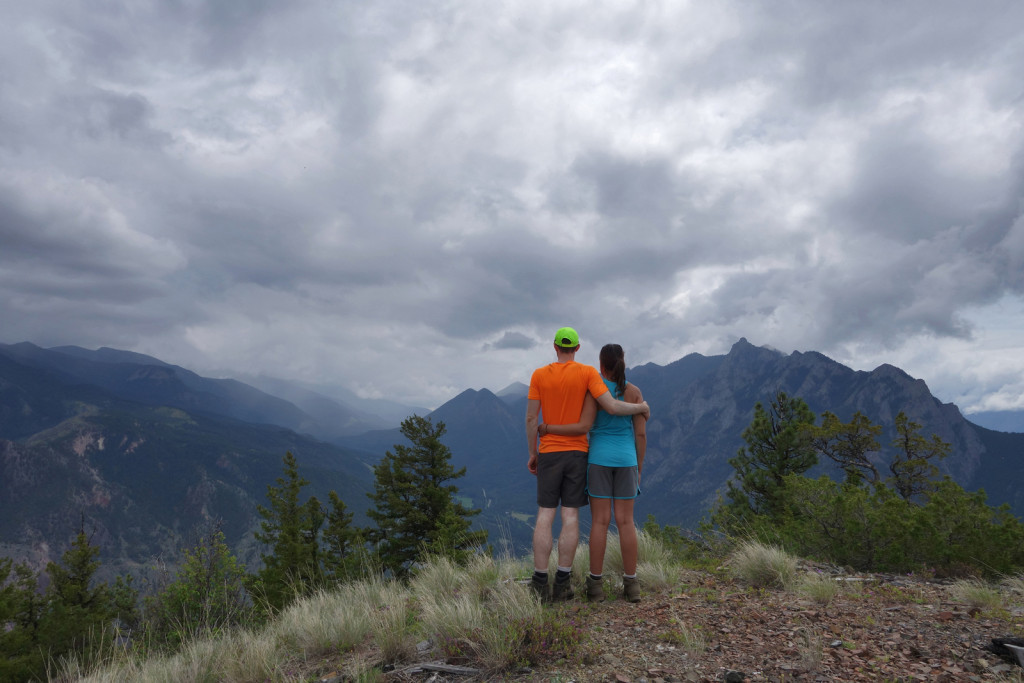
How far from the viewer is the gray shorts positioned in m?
5.19

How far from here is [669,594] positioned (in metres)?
5.89

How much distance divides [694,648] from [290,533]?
110ft

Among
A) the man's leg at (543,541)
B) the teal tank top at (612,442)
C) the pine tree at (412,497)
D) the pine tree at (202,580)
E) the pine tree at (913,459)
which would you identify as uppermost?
the teal tank top at (612,442)

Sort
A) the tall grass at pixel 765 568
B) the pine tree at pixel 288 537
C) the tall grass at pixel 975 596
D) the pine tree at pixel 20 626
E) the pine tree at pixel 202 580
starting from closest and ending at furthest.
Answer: the tall grass at pixel 975 596 < the tall grass at pixel 765 568 < the pine tree at pixel 20 626 < the pine tree at pixel 202 580 < the pine tree at pixel 288 537

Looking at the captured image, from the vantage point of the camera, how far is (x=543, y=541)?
5.16m

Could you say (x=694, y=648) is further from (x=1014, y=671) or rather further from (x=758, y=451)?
(x=758, y=451)

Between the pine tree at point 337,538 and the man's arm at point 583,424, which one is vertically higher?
the man's arm at point 583,424

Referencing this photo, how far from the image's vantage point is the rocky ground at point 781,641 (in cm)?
357

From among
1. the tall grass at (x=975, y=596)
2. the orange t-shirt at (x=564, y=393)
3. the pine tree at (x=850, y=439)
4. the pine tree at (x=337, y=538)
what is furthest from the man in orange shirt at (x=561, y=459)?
the pine tree at (x=337, y=538)

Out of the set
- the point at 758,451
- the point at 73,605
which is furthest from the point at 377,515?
the point at 758,451

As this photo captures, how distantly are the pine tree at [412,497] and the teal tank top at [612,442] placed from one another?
2141 centimetres

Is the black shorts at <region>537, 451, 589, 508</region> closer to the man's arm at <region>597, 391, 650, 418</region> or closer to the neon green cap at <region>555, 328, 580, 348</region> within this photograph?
the man's arm at <region>597, 391, 650, 418</region>

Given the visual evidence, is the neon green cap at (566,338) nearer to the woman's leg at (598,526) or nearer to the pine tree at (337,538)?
the woman's leg at (598,526)

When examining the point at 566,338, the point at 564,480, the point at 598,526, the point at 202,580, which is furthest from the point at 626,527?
the point at 202,580
